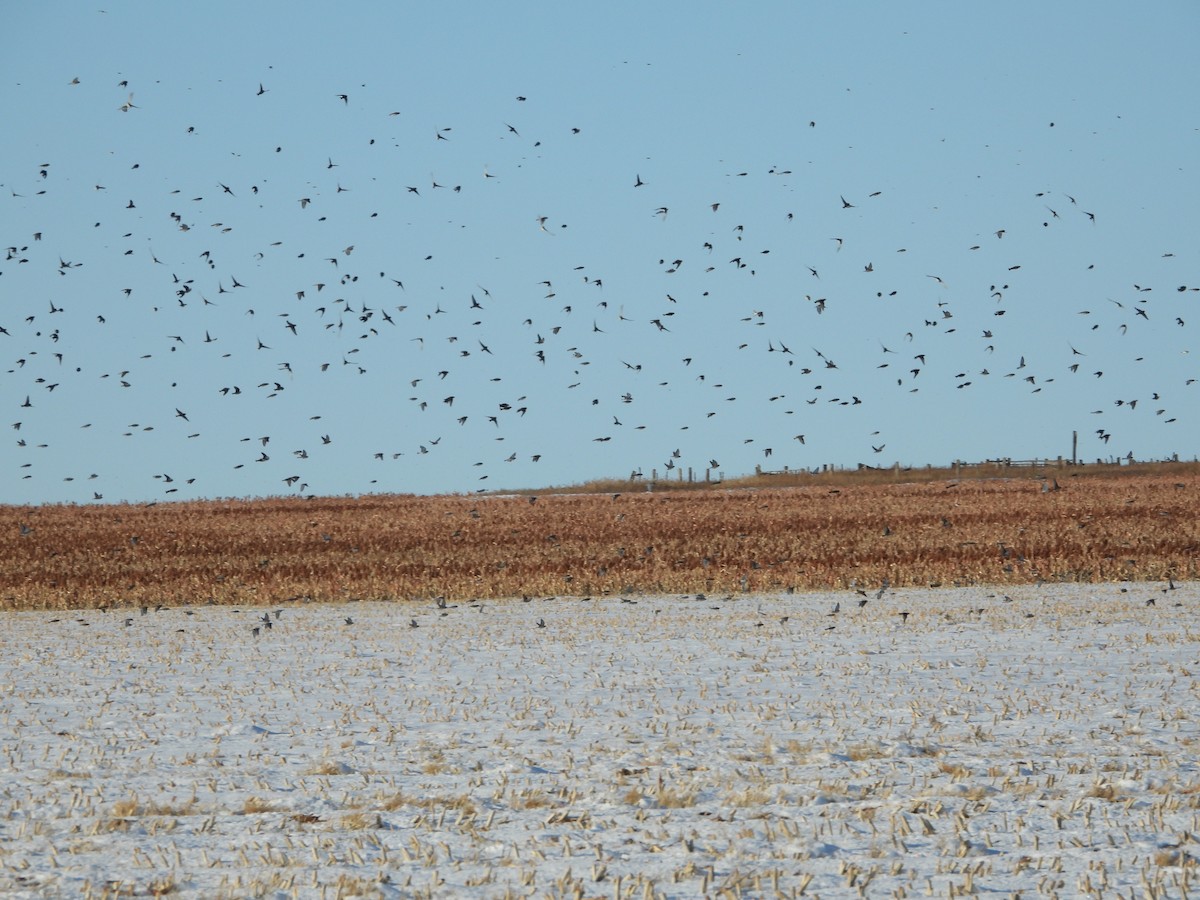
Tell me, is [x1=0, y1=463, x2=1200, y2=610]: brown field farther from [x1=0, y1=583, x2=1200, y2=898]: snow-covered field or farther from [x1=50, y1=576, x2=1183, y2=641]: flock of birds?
[x1=0, y1=583, x2=1200, y2=898]: snow-covered field

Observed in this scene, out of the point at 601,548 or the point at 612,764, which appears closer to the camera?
the point at 612,764

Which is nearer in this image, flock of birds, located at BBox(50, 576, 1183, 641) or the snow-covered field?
the snow-covered field

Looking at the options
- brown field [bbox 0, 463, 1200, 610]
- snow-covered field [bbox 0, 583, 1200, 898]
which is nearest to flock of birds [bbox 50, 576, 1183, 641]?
brown field [bbox 0, 463, 1200, 610]

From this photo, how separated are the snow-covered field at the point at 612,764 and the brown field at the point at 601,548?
808 centimetres

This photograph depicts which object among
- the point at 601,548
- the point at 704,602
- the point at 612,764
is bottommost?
the point at 612,764

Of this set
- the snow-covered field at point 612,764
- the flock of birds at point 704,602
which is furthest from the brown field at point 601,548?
the snow-covered field at point 612,764

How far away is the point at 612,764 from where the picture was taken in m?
10.7

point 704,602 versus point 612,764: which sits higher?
point 704,602

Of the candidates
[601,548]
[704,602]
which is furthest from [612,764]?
[601,548]

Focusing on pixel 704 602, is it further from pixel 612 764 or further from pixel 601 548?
pixel 612 764

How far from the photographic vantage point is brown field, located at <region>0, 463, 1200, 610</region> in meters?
27.8

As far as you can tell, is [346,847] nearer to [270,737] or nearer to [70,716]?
[270,737]

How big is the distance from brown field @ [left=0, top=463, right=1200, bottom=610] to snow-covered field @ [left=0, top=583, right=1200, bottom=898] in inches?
318

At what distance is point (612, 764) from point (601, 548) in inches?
964
